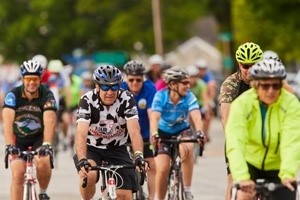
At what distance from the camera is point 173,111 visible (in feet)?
53.0

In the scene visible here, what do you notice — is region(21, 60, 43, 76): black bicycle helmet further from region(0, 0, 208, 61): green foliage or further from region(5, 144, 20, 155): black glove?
region(0, 0, 208, 61): green foliage

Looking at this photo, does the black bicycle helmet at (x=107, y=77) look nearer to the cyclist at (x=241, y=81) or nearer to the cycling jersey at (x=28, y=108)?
the cyclist at (x=241, y=81)

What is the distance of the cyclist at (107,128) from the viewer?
12.2 m

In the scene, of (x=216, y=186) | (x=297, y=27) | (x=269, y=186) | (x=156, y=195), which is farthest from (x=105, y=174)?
(x=297, y=27)

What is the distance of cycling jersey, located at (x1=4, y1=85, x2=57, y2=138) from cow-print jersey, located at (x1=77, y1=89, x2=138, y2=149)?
64.8 inches

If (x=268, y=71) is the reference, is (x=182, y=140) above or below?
below

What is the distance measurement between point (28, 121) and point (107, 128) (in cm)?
221

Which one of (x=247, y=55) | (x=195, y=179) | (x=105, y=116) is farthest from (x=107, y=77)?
(x=195, y=179)

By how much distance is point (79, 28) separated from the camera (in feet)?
216

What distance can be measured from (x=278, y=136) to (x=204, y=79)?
698 inches

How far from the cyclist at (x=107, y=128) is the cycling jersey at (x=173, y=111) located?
3091mm

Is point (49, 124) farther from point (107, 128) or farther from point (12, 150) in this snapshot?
point (107, 128)

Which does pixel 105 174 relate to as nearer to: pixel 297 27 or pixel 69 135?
pixel 69 135

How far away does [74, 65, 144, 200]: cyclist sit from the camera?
1225 centimetres
